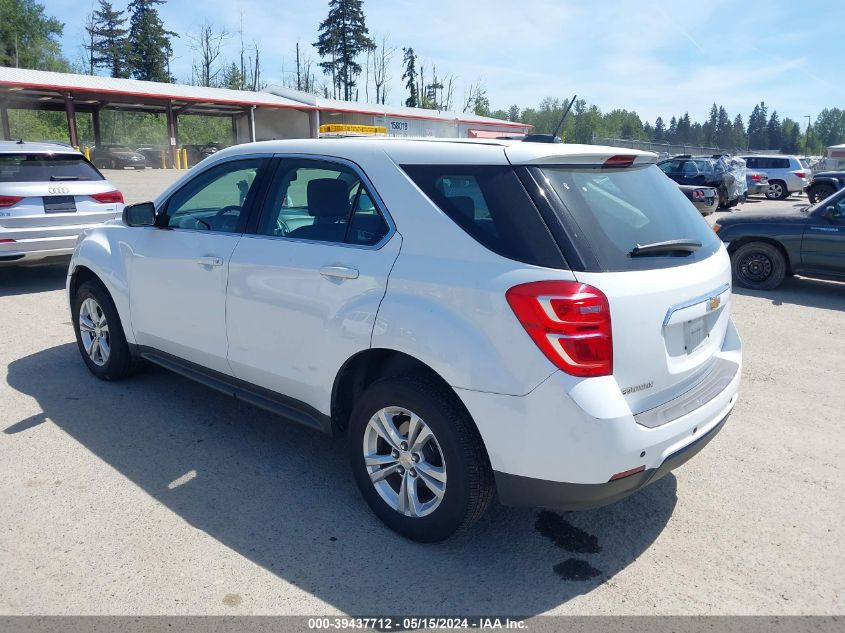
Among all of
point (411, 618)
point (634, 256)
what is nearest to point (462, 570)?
point (411, 618)

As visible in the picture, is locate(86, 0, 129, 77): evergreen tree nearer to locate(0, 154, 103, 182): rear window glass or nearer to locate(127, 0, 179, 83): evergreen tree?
locate(127, 0, 179, 83): evergreen tree

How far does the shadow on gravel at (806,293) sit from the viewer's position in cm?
846

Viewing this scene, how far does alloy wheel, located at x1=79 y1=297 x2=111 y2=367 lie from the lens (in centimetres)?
503

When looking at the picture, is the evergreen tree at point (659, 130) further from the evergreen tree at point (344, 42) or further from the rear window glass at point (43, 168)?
the rear window glass at point (43, 168)

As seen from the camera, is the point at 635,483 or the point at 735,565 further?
the point at 735,565

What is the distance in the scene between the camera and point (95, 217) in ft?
27.1

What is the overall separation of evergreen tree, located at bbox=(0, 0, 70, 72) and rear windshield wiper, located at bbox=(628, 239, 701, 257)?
82.2 metres

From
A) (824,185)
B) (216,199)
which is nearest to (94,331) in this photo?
(216,199)

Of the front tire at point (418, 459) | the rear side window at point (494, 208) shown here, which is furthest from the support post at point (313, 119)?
the front tire at point (418, 459)

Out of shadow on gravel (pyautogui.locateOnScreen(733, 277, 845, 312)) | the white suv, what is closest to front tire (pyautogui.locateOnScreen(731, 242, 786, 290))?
shadow on gravel (pyautogui.locateOnScreen(733, 277, 845, 312))

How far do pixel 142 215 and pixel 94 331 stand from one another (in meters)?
1.27

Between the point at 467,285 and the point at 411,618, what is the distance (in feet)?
4.47

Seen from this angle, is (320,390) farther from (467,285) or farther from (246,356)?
(467,285)

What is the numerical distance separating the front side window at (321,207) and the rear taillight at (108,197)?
18.3ft
